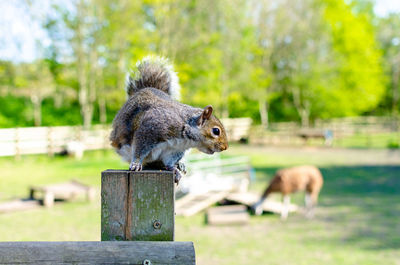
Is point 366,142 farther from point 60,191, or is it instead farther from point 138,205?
point 138,205

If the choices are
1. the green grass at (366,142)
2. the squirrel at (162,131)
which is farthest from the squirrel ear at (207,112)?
the green grass at (366,142)

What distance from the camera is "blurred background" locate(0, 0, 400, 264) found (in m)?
7.81

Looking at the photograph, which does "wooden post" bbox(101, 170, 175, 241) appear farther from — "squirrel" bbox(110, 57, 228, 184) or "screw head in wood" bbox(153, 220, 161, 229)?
"squirrel" bbox(110, 57, 228, 184)

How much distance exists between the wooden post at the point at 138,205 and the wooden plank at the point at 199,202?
789 centimetres

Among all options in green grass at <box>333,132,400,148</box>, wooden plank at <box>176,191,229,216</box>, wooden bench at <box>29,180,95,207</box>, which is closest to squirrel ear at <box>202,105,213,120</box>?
wooden plank at <box>176,191,229,216</box>

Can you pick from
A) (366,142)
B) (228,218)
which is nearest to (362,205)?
(228,218)

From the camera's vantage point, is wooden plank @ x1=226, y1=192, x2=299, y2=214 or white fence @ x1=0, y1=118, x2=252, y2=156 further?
white fence @ x1=0, y1=118, x2=252, y2=156

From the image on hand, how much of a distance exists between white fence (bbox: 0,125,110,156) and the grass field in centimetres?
369

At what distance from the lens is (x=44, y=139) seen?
18.6m

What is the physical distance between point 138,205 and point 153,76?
87 cm

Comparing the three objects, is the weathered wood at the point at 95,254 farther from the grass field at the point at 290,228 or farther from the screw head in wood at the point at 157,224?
the grass field at the point at 290,228

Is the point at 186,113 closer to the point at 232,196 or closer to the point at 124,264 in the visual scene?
the point at 124,264

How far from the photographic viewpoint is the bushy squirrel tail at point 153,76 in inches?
75.5

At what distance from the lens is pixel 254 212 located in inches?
378
